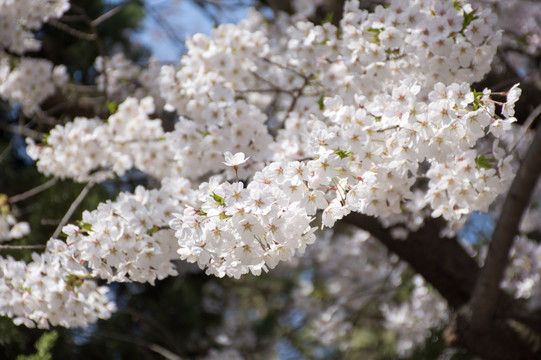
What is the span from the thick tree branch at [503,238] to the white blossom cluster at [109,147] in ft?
5.24

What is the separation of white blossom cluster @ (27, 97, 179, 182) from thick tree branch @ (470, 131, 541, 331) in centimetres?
160

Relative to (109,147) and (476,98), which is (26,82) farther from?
(476,98)

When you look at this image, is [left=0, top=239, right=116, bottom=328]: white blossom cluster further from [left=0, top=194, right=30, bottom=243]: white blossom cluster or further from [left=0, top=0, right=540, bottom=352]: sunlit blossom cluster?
[left=0, top=194, right=30, bottom=243]: white blossom cluster

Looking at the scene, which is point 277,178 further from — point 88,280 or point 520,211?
point 520,211

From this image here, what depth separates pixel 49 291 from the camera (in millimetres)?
2098

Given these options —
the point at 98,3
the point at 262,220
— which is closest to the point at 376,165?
the point at 262,220

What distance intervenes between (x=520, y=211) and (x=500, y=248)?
0.21m

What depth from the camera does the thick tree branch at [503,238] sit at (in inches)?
90.3

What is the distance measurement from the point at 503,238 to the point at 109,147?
80.9 inches

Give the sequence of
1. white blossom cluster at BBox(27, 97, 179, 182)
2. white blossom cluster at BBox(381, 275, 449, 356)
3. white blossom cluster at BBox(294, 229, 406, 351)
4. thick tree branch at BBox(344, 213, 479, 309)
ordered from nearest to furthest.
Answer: white blossom cluster at BBox(27, 97, 179, 182) → thick tree branch at BBox(344, 213, 479, 309) → white blossom cluster at BBox(381, 275, 449, 356) → white blossom cluster at BBox(294, 229, 406, 351)

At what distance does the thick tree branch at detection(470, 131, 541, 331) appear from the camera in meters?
2.29

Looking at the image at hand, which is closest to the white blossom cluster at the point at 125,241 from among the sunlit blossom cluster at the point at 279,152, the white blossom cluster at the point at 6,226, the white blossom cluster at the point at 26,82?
the sunlit blossom cluster at the point at 279,152

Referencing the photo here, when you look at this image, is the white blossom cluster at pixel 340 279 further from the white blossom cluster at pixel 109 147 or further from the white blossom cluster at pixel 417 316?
the white blossom cluster at pixel 109 147

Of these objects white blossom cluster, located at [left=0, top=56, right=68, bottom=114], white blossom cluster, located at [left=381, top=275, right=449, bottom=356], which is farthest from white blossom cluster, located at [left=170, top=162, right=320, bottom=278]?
white blossom cluster, located at [left=381, top=275, right=449, bottom=356]
